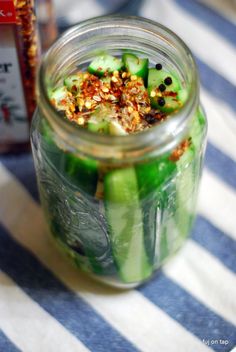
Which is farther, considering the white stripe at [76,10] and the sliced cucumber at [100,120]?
the white stripe at [76,10]

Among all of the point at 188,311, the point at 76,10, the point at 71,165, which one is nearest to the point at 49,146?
the point at 71,165

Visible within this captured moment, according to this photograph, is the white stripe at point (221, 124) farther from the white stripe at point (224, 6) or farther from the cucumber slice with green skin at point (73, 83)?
the cucumber slice with green skin at point (73, 83)

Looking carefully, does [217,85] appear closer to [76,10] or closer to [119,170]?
[76,10]

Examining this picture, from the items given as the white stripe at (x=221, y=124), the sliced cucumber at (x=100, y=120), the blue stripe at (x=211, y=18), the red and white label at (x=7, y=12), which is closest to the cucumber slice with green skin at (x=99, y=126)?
the sliced cucumber at (x=100, y=120)

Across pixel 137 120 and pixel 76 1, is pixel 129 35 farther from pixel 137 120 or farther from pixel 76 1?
pixel 76 1

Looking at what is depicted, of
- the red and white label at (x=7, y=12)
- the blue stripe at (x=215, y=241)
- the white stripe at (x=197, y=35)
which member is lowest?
the blue stripe at (x=215, y=241)

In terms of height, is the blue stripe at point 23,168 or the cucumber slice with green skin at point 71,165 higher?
the cucumber slice with green skin at point 71,165

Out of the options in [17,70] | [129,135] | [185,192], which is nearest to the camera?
[129,135]
